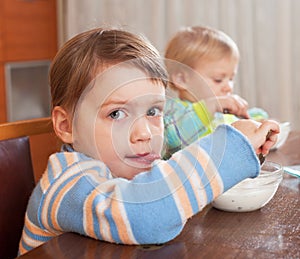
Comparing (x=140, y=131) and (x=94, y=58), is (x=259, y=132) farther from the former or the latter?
(x=94, y=58)

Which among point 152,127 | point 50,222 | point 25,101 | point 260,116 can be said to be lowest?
point 25,101

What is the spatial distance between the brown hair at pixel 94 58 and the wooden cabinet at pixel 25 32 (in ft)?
7.93

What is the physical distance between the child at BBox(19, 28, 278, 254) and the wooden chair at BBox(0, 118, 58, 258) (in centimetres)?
14

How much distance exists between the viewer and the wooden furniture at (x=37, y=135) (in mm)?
1390

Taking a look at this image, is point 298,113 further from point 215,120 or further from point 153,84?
point 153,84

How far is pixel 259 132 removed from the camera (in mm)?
969

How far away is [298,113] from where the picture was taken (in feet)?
9.98

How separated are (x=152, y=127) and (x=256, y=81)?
7.24 feet

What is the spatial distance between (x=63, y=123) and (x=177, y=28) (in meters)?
2.28

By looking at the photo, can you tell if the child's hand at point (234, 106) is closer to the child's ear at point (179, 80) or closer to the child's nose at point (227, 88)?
the child's nose at point (227, 88)

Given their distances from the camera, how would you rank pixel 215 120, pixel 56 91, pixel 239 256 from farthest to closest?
1. pixel 215 120
2. pixel 56 91
3. pixel 239 256

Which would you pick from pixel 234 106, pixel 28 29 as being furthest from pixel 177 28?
pixel 234 106

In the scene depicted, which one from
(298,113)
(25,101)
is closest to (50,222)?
(298,113)

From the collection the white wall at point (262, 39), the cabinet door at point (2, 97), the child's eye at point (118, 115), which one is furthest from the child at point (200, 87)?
the cabinet door at point (2, 97)
